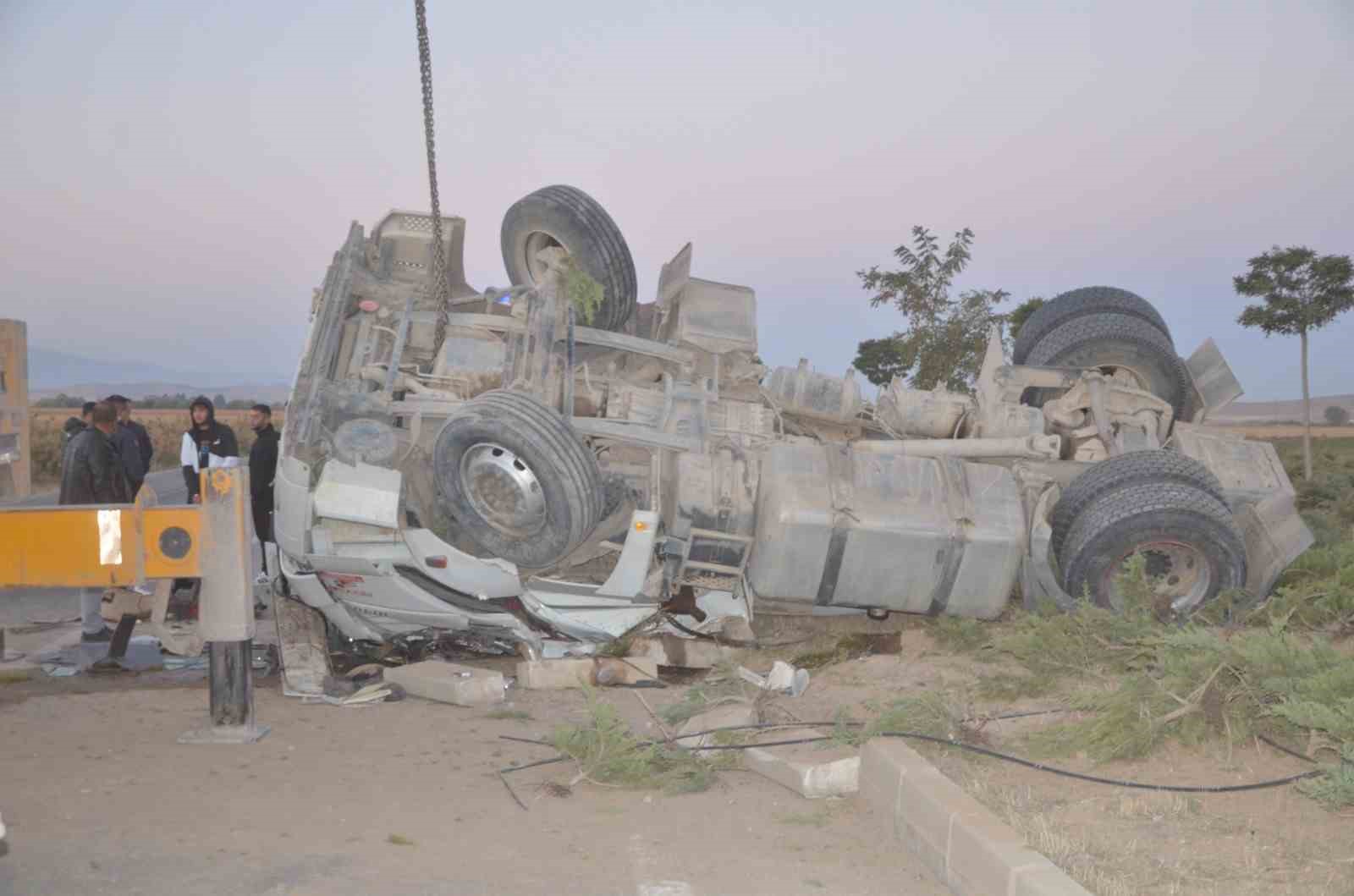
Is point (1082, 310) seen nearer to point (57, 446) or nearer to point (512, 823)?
point (512, 823)

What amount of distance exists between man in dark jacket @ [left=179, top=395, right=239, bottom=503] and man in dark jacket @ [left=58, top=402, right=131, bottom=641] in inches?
52.1

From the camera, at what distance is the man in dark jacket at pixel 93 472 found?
24.8ft

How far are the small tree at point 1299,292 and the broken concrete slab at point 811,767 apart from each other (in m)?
19.5

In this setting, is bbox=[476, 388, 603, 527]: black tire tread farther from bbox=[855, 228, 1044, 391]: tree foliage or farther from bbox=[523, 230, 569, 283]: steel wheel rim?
bbox=[855, 228, 1044, 391]: tree foliage

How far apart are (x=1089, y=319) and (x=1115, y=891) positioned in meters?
6.05

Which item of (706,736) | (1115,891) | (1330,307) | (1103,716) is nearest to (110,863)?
(706,736)

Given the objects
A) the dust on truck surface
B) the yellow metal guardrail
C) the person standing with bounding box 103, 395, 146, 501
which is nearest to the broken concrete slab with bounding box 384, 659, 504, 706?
the dust on truck surface

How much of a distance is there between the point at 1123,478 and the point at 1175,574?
627 mm

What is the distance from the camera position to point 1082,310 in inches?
346

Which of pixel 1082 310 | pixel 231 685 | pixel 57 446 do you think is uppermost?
pixel 1082 310

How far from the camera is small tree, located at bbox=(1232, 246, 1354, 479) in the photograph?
71.9 ft

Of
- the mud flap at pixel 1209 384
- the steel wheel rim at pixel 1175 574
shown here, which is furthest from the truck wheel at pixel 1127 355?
the steel wheel rim at pixel 1175 574

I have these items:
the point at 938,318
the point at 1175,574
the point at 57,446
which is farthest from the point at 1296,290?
the point at 57,446

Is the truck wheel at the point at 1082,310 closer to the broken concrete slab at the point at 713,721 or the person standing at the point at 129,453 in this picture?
the broken concrete slab at the point at 713,721
